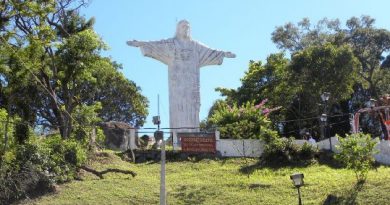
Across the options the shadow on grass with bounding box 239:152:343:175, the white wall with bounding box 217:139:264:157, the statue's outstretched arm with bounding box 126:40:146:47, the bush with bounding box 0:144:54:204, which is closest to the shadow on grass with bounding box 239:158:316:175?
the shadow on grass with bounding box 239:152:343:175

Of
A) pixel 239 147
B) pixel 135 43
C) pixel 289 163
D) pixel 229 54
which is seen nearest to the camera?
pixel 289 163

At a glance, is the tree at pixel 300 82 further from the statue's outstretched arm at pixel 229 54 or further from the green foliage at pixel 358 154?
the green foliage at pixel 358 154

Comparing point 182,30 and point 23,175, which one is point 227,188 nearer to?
point 23,175

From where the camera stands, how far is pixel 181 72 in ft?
97.2

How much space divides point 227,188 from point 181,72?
423 inches

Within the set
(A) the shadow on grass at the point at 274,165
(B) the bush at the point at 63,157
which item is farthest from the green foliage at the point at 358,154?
(B) the bush at the point at 63,157

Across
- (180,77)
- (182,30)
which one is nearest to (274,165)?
(180,77)

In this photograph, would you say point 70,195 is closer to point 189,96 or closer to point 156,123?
point 156,123

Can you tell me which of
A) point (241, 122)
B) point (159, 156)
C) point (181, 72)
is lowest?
point (159, 156)

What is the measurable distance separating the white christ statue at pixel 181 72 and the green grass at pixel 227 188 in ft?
20.0

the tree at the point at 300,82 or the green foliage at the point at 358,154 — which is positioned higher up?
the tree at the point at 300,82

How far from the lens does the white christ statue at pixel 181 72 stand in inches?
1152

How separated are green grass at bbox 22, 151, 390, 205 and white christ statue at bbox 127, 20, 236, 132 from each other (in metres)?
6.10

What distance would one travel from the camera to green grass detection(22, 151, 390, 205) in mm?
18011
